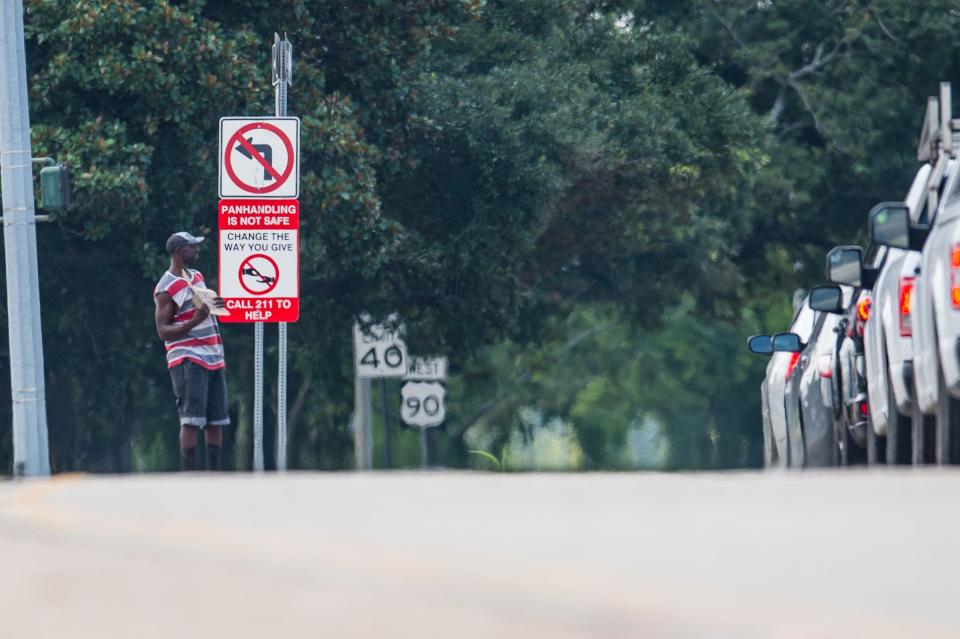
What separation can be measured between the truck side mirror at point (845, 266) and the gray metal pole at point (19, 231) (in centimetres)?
613

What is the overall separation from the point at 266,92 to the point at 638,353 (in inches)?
1085

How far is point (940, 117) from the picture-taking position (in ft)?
43.3

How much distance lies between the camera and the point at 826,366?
1542 centimetres

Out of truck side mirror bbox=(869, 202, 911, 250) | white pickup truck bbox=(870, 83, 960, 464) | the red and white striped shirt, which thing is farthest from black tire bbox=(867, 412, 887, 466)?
the red and white striped shirt

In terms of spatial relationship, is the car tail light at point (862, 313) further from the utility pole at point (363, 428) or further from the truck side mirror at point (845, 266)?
the utility pole at point (363, 428)

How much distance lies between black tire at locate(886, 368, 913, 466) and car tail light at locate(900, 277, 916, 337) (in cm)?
59

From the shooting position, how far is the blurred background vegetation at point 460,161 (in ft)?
77.5

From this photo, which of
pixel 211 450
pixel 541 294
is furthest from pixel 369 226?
pixel 211 450

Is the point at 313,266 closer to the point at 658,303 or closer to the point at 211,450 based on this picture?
the point at 658,303

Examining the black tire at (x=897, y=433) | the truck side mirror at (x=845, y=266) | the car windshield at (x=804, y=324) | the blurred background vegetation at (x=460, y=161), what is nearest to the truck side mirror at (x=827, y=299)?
the truck side mirror at (x=845, y=266)

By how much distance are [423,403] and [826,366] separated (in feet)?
54.8

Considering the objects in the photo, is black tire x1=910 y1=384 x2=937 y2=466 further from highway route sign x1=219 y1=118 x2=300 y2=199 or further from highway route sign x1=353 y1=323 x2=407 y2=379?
highway route sign x1=353 y1=323 x2=407 y2=379

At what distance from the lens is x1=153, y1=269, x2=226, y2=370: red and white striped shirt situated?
13977 millimetres

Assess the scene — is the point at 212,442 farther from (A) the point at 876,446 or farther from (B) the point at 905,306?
(B) the point at 905,306
